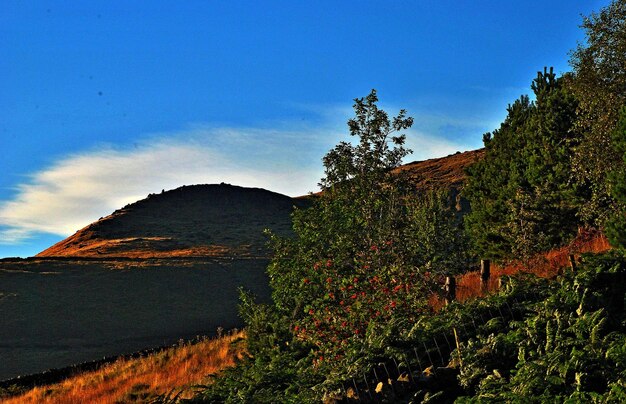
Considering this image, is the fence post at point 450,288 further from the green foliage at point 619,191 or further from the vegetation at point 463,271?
the green foliage at point 619,191

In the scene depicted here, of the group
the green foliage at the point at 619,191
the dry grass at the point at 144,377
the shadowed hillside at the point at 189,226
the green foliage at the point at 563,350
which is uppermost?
the shadowed hillside at the point at 189,226

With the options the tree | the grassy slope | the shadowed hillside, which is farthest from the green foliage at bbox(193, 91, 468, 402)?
the shadowed hillside

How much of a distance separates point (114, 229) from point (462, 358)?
102350 mm

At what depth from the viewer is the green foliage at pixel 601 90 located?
899 inches

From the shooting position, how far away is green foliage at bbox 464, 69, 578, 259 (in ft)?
88.2

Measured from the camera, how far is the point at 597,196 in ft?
77.4

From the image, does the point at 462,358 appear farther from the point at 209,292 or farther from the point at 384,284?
the point at 209,292

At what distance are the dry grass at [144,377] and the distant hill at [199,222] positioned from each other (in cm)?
4580

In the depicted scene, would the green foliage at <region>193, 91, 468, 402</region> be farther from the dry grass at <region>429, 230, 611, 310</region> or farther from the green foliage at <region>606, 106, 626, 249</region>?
the green foliage at <region>606, 106, 626, 249</region>

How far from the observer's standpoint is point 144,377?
22.8 metres

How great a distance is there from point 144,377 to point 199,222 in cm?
8646

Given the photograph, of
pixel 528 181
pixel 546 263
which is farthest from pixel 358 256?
pixel 528 181

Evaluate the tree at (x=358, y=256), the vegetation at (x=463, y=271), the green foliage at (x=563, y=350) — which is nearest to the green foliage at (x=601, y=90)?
the vegetation at (x=463, y=271)

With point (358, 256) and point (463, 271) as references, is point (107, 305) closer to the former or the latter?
point (463, 271)
